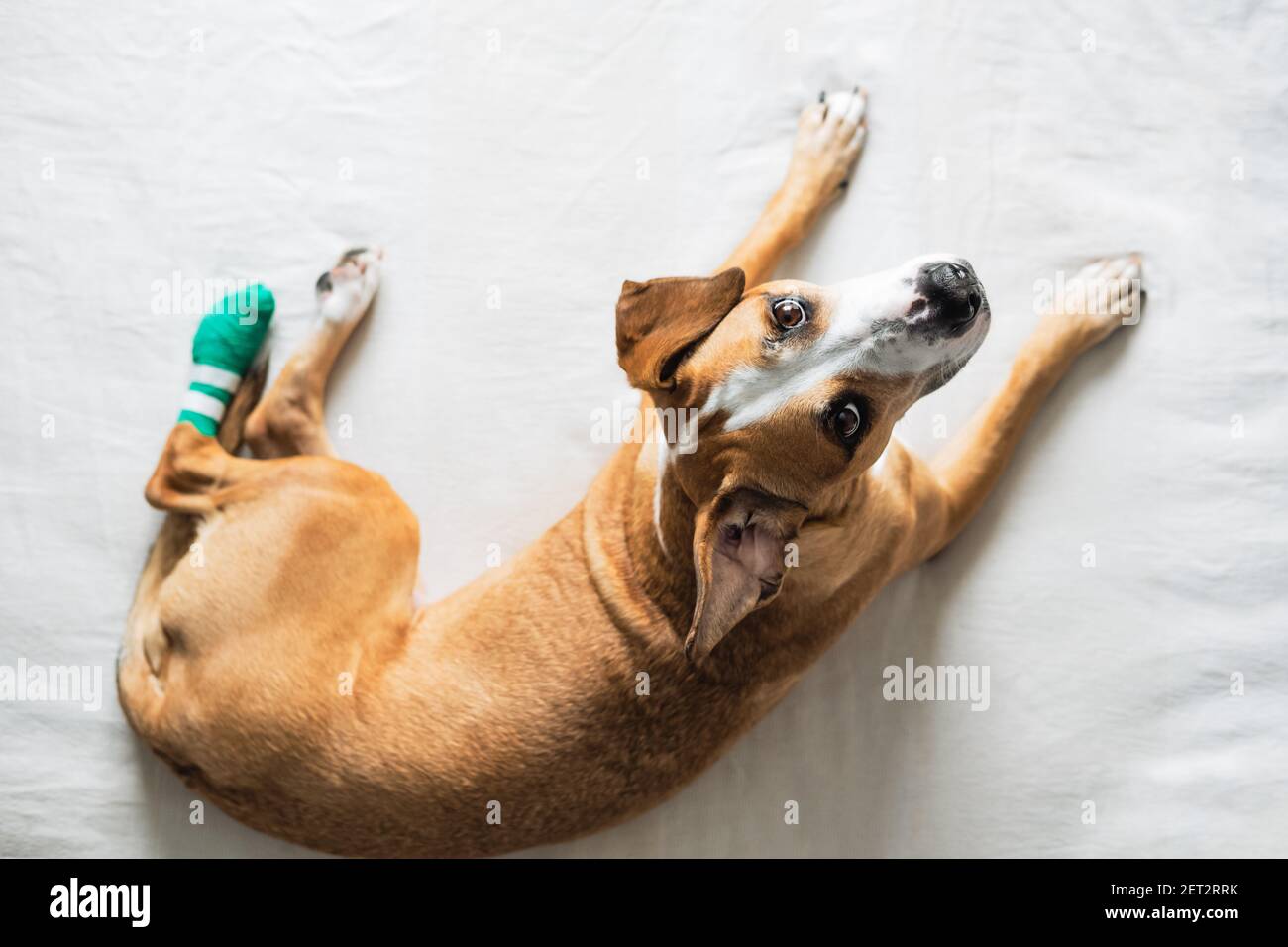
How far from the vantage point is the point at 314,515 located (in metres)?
3.54

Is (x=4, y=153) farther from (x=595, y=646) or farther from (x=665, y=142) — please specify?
(x=595, y=646)

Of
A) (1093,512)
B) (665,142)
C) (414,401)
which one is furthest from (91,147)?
(1093,512)

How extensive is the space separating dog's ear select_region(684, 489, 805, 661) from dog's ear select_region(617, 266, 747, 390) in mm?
398

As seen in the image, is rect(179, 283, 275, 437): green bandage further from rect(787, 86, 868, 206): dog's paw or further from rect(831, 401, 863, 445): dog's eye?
rect(831, 401, 863, 445): dog's eye

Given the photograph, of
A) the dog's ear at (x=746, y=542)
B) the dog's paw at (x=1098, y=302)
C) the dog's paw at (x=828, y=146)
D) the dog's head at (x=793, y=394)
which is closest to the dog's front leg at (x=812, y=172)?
the dog's paw at (x=828, y=146)

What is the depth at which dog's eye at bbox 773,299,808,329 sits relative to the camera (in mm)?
2850

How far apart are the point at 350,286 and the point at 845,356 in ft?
6.95

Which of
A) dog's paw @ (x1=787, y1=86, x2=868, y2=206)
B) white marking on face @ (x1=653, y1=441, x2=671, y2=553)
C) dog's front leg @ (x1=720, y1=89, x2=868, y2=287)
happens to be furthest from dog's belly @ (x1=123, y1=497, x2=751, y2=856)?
dog's paw @ (x1=787, y1=86, x2=868, y2=206)

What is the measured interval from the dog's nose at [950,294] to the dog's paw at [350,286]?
220 cm

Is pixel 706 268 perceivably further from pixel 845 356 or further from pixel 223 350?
pixel 223 350

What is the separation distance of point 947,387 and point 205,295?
2842mm

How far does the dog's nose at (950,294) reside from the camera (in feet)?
9.24

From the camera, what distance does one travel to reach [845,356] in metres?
2.81

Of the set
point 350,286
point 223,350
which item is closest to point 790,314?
point 350,286
